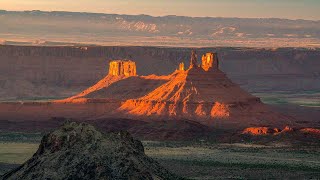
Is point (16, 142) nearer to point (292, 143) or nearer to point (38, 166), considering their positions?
point (292, 143)

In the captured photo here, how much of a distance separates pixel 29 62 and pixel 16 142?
291ft

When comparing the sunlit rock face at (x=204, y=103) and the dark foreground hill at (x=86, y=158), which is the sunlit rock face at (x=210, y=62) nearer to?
the sunlit rock face at (x=204, y=103)

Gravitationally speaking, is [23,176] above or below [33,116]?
above

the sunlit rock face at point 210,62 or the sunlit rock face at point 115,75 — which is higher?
the sunlit rock face at point 210,62

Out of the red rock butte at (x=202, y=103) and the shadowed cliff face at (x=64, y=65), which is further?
the shadowed cliff face at (x=64, y=65)

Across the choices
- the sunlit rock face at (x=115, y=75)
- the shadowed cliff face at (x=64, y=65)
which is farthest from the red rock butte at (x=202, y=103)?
the shadowed cliff face at (x=64, y=65)

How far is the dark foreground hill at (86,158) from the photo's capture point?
4394 centimetres

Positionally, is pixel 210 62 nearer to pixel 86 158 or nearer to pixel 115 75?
pixel 115 75

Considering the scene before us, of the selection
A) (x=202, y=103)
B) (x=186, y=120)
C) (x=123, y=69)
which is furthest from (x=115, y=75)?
(x=186, y=120)

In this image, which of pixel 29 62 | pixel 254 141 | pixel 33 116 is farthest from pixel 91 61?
pixel 254 141

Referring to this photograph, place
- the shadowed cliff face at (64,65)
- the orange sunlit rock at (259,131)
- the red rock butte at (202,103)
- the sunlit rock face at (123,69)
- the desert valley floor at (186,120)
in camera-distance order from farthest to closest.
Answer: the shadowed cliff face at (64,65)
the sunlit rock face at (123,69)
the red rock butte at (202,103)
the orange sunlit rock at (259,131)
the desert valley floor at (186,120)

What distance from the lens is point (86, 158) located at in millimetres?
44312

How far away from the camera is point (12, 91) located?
172m

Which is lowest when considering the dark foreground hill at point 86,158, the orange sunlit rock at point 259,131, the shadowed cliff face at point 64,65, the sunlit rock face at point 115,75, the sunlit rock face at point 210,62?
the shadowed cliff face at point 64,65
